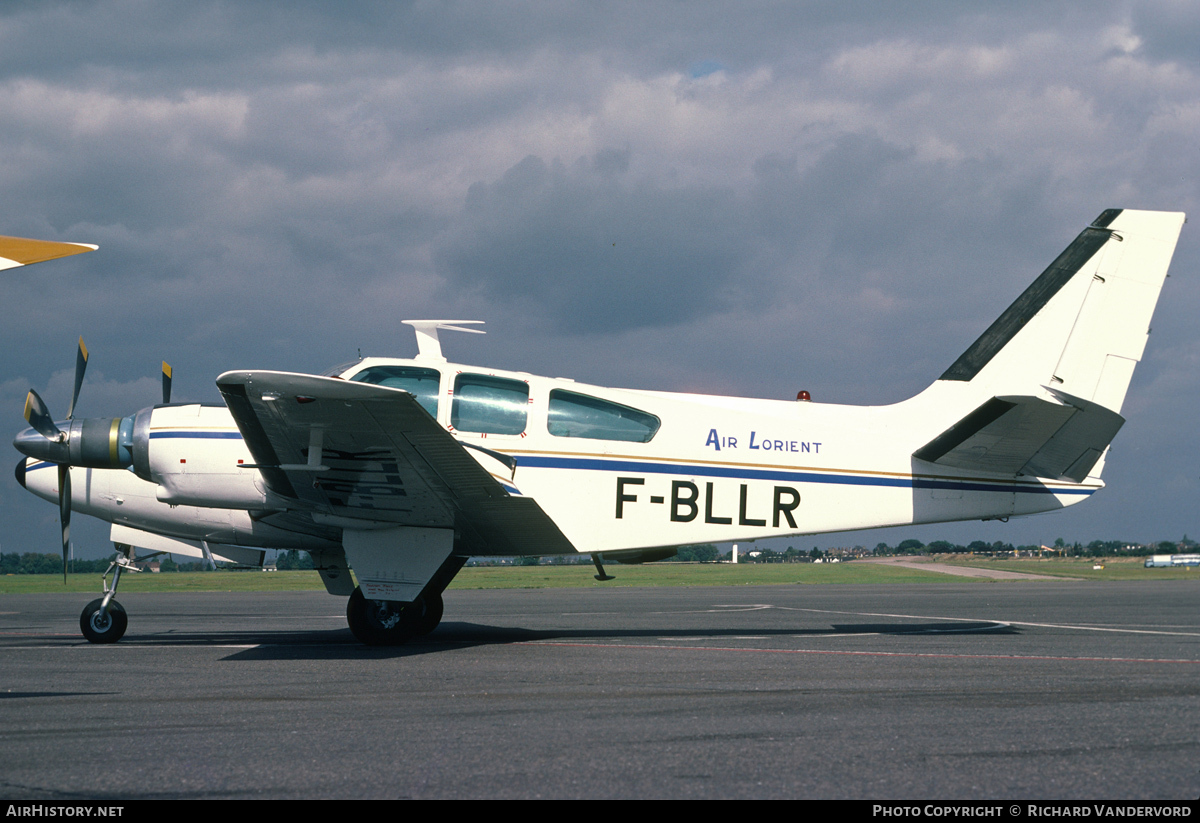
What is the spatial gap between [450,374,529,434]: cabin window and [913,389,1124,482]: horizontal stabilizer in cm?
482

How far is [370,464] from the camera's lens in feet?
31.0

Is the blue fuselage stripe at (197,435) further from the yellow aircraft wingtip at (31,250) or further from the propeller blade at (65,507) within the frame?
the yellow aircraft wingtip at (31,250)

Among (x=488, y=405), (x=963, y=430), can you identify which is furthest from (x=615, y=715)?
(x=963, y=430)

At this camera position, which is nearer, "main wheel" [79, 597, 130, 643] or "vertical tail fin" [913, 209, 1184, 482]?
"vertical tail fin" [913, 209, 1184, 482]

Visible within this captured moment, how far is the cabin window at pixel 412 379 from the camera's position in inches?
411

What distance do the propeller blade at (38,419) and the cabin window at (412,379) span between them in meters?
3.53

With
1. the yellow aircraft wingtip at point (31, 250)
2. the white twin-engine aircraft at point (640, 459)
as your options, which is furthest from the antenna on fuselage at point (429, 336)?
the yellow aircraft wingtip at point (31, 250)

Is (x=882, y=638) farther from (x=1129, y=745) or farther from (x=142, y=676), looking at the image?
(x=142, y=676)

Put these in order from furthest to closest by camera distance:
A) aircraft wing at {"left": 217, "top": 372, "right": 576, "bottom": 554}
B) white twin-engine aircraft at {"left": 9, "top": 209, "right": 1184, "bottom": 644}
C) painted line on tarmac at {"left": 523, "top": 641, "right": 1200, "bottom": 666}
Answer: white twin-engine aircraft at {"left": 9, "top": 209, "right": 1184, "bottom": 644} < aircraft wing at {"left": 217, "top": 372, "right": 576, "bottom": 554} < painted line on tarmac at {"left": 523, "top": 641, "right": 1200, "bottom": 666}

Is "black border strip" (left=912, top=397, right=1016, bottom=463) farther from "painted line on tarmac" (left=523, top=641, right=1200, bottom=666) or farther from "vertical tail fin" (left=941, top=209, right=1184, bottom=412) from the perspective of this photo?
"painted line on tarmac" (left=523, top=641, right=1200, bottom=666)

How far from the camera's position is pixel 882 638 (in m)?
10.5

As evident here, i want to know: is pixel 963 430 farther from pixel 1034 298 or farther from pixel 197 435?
pixel 197 435

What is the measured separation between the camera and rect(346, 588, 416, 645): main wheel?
10258mm

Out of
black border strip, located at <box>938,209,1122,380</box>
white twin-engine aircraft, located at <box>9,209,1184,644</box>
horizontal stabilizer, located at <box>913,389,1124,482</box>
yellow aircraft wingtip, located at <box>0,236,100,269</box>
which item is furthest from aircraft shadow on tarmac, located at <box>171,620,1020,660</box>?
yellow aircraft wingtip, located at <box>0,236,100,269</box>
